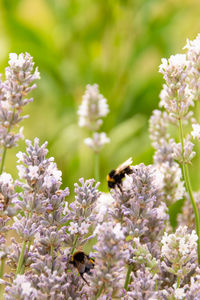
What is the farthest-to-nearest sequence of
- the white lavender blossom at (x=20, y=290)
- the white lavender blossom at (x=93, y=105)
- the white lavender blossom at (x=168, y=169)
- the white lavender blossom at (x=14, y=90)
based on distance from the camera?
the white lavender blossom at (x=93, y=105) < the white lavender blossom at (x=168, y=169) < the white lavender blossom at (x=14, y=90) < the white lavender blossom at (x=20, y=290)

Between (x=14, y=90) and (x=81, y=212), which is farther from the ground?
(x=14, y=90)

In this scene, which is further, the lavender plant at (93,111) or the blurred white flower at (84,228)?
the lavender plant at (93,111)

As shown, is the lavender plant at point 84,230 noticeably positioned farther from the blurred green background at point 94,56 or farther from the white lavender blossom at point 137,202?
the blurred green background at point 94,56

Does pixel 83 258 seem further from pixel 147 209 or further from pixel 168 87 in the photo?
pixel 168 87

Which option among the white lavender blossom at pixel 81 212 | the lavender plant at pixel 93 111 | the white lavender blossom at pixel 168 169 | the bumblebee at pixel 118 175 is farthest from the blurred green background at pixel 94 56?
the white lavender blossom at pixel 81 212

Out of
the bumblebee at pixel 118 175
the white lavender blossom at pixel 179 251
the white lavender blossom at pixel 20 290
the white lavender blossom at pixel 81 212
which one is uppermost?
the bumblebee at pixel 118 175

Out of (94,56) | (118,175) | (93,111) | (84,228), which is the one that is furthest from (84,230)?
(94,56)

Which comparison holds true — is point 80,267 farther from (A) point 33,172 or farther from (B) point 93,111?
(B) point 93,111

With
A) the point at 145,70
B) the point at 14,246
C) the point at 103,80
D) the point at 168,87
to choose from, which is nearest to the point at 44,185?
the point at 14,246
